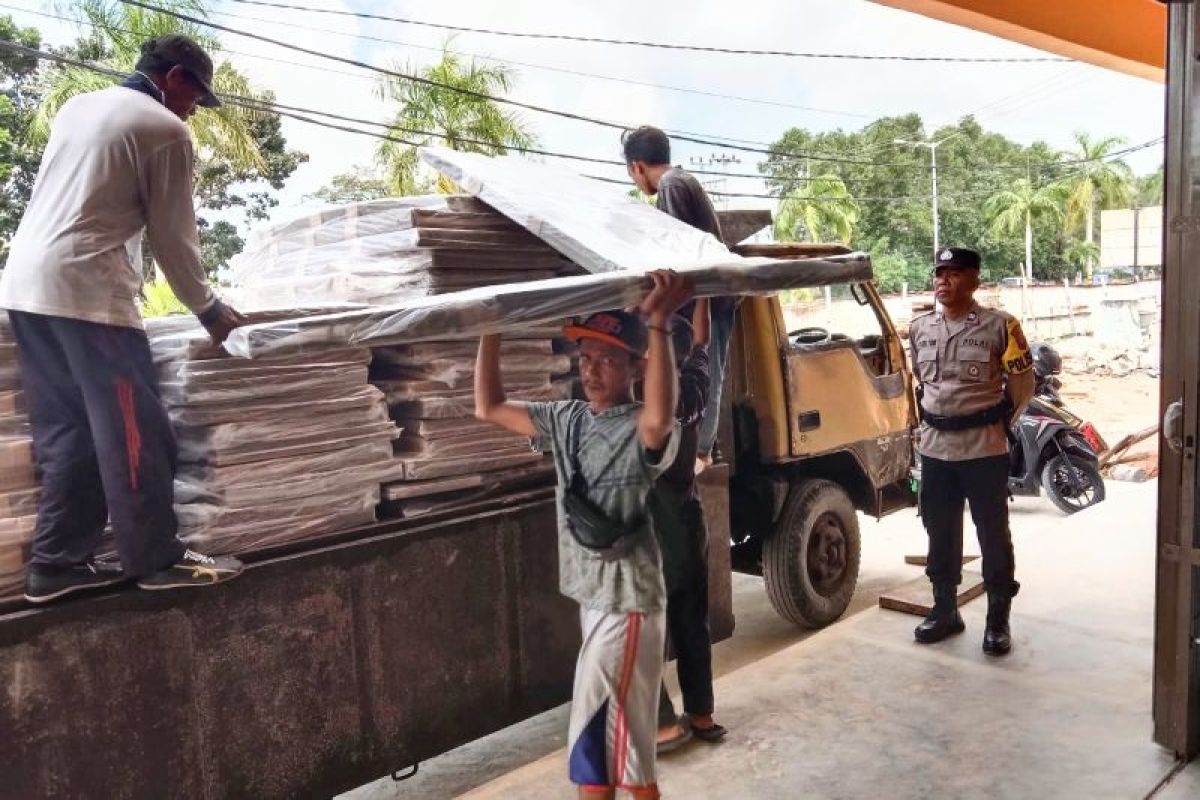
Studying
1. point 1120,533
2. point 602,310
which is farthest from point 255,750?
point 1120,533

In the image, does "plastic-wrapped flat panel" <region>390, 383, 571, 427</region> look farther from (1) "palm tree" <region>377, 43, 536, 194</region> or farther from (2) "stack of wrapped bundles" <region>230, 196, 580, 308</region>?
(1) "palm tree" <region>377, 43, 536, 194</region>

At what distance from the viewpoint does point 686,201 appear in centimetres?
406

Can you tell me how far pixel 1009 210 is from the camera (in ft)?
141

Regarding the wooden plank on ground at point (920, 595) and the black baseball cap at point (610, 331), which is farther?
the wooden plank on ground at point (920, 595)

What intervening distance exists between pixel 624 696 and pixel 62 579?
1.53 m

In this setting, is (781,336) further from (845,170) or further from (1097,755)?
(845,170)

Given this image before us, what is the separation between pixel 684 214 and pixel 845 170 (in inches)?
1857

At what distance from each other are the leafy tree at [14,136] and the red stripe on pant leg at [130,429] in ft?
43.8

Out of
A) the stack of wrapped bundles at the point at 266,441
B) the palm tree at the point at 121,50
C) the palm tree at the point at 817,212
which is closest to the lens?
the stack of wrapped bundles at the point at 266,441

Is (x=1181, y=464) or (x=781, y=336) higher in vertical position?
(x=781, y=336)

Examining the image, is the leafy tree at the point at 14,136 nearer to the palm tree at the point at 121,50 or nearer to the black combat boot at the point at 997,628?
the palm tree at the point at 121,50

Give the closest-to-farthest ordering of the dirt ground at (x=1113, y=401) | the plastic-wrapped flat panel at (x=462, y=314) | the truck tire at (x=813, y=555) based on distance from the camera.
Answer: the plastic-wrapped flat panel at (x=462, y=314) → the truck tire at (x=813, y=555) → the dirt ground at (x=1113, y=401)

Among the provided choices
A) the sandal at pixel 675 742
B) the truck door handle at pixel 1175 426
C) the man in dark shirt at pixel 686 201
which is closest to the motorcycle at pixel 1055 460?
the man in dark shirt at pixel 686 201

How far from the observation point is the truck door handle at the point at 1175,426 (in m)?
3.29
